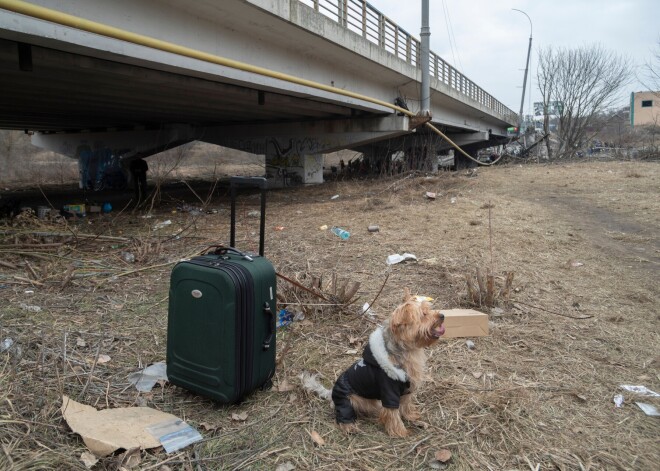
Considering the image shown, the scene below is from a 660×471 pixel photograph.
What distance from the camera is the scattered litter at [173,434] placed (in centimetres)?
236

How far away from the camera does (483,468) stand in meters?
2.31

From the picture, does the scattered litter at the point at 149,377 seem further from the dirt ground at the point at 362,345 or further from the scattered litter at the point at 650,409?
the scattered litter at the point at 650,409

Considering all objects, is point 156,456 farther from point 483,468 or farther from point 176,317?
point 483,468

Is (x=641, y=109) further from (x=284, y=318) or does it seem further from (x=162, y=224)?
(x=284, y=318)

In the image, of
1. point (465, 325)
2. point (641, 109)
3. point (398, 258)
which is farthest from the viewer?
point (641, 109)

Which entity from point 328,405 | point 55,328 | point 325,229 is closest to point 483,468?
point 328,405

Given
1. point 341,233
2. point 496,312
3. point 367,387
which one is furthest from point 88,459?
point 341,233

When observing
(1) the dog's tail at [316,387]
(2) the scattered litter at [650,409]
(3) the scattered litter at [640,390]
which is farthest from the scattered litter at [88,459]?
(3) the scattered litter at [640,390]

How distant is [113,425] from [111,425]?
1 centimetres

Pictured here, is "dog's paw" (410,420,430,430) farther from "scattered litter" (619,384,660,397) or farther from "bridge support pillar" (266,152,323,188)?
"bridge support pillar" (266,152,323,188)

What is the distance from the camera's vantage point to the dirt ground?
2410mm

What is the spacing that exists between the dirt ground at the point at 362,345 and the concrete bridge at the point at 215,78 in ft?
9.84

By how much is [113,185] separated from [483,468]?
24.7m

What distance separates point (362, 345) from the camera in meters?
3.67
